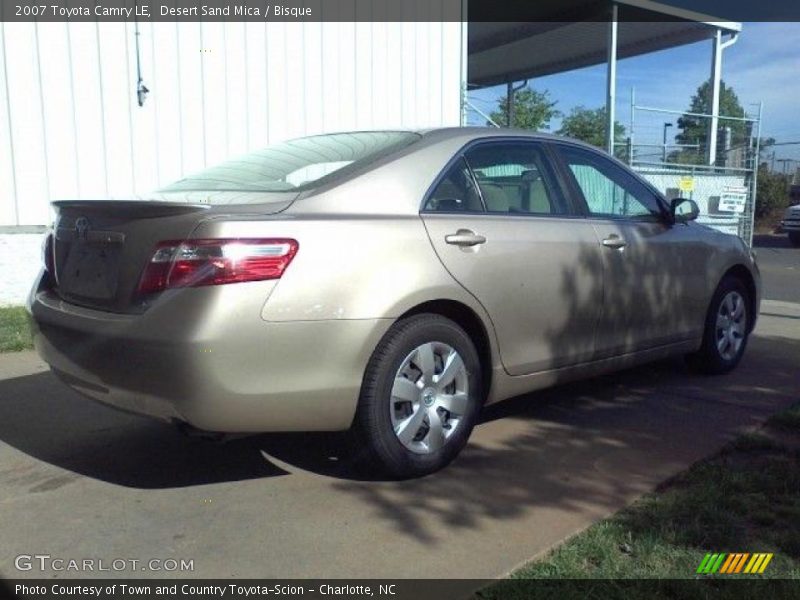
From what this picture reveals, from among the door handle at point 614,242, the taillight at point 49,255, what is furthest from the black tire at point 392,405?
the taillight at point 49,255

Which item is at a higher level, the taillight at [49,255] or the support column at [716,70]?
the support column at [716,70]

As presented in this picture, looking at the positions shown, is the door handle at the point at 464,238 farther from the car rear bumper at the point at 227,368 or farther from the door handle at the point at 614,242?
the door handle at the point at 614,242

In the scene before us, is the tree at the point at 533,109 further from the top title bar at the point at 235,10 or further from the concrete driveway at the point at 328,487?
the concrete driveway at the point at 328,487

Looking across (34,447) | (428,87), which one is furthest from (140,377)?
(428,87)

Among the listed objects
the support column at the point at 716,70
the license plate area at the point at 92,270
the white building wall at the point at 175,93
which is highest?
the support column at the point at 716,70

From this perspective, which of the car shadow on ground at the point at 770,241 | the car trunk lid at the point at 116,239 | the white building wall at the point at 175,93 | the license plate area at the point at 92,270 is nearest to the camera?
the car trunk lid at the point at 116,239

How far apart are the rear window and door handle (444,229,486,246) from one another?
50 centimetres

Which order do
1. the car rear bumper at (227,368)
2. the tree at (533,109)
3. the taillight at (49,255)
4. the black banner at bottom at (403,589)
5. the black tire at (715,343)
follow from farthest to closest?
the tree at (533,109), the black tire at (715,343), the taillight at (49,255), the car rear bumper at (227,368), the black banner at bottom at (403,589)

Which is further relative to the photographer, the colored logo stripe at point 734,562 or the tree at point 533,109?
the tree at point 533,109

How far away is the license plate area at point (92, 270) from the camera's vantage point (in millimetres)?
3170

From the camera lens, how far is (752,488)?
3385mm

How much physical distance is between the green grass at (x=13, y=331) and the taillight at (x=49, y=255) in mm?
2199

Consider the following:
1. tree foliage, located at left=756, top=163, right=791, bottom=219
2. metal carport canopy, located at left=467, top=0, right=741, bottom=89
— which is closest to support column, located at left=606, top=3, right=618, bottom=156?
metal carport canopy, located at left=467, top=0, right=741, bottom=89

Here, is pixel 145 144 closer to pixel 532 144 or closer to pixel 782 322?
pixel 532 144
